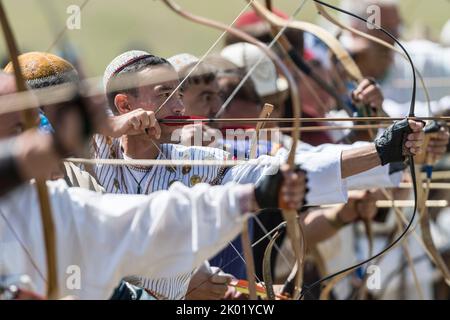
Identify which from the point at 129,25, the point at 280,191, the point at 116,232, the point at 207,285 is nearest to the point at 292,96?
the point at 280,191

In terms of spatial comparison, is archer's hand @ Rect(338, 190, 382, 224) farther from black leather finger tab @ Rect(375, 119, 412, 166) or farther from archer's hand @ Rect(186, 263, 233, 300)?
black leather finger tab @ Rect(375, 119, 412, 166)

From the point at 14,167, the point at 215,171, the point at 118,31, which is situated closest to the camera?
the point at 14,167

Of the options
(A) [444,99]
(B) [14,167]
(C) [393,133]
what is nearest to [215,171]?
(C) [393,133]

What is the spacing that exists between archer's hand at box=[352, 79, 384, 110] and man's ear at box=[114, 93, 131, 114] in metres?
1.06

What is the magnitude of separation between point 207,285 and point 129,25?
8.74 metres

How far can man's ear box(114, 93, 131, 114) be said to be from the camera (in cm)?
426

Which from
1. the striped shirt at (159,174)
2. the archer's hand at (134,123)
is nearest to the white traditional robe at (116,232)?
the archer's hand at (134,123)

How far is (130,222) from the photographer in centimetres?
305

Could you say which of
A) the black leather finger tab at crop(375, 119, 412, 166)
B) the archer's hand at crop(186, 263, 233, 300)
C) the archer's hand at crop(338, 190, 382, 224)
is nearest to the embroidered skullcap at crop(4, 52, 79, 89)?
the archer's hand at crop(186, 263, 233, 300)

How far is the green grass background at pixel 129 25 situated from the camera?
1016cm

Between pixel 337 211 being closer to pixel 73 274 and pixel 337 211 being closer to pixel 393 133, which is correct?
pixel 393 133

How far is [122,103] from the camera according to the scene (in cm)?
427

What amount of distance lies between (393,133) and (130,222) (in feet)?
A: 3.46

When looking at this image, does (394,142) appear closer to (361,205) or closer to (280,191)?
(280,191)
